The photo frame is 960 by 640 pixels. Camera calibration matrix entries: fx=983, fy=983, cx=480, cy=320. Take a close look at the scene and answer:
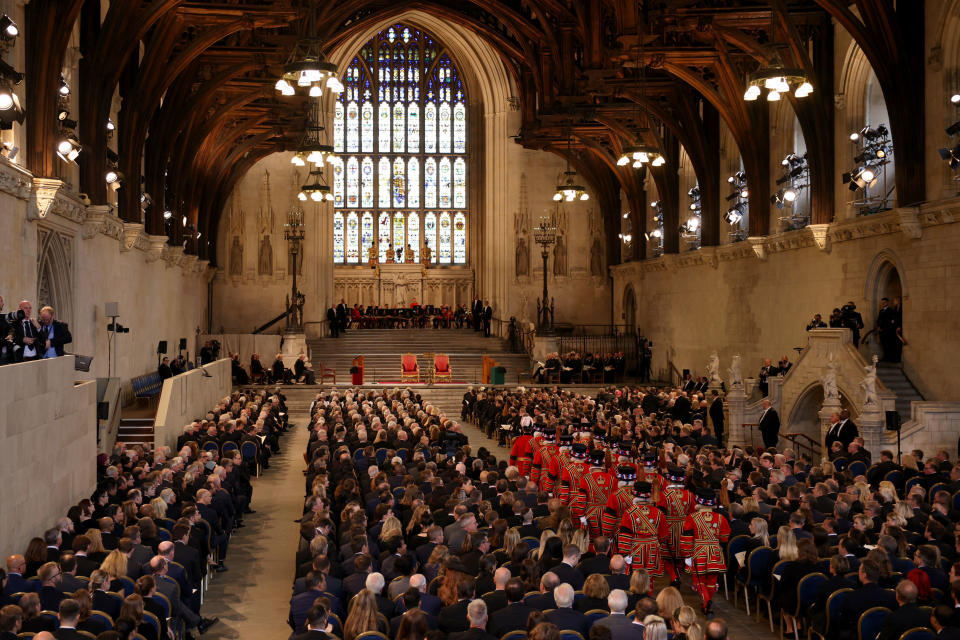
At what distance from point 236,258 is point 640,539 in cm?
3705

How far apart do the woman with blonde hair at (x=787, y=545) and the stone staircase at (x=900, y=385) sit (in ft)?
36.7

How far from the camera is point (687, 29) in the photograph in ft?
79.0

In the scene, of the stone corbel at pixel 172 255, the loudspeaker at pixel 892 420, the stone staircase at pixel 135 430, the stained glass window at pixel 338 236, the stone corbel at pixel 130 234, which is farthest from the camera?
the stained glass window at pixel 338 236

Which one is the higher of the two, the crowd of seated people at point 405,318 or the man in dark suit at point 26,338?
the crowd of seated people at point 405,318

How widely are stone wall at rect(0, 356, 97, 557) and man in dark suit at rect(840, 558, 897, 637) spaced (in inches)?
351

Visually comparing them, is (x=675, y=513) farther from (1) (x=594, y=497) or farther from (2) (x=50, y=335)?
(2) (x=50, y=335)

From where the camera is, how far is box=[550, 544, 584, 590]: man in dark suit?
864 centimetres

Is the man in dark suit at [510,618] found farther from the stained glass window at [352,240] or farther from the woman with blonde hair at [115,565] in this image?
the stained glass window at [352,240]

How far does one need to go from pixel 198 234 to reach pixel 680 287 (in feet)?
60.6

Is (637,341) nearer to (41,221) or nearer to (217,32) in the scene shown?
(217,32)

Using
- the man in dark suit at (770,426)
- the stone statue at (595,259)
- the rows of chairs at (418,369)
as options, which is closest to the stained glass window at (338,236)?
the stone statue at (595,259)

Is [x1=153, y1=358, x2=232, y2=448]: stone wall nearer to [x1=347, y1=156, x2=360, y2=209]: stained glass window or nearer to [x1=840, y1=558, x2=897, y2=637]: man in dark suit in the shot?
[x1=840, y1=558, x2=897, y2=637]: man in dark suit

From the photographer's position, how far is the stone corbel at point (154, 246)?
29.0 meters

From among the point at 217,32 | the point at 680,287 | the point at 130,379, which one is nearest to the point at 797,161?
the point at 680,287
